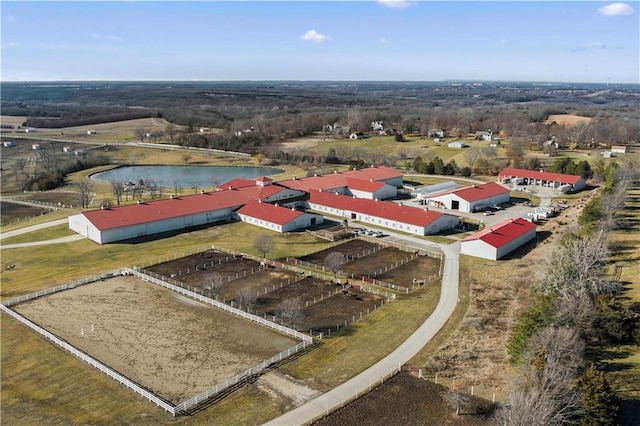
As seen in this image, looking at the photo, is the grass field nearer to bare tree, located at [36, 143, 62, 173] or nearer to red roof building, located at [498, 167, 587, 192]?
red roof building, located at [498, 167, 587, 192]

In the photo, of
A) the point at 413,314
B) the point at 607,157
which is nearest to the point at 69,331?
the point at 413,314

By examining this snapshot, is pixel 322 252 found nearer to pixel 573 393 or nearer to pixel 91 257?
pixel 91 257

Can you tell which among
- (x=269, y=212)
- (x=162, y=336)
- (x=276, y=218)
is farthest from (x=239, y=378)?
(x=269, y=212)

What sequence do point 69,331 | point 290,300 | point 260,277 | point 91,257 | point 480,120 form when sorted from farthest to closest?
point 480,120, point 91,257, point 260,277, point 290,300, point 69,331

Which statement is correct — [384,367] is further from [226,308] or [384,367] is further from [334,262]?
[334,262]

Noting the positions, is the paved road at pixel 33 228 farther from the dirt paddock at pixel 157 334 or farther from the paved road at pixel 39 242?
the dirt paddock at pixel 157 334

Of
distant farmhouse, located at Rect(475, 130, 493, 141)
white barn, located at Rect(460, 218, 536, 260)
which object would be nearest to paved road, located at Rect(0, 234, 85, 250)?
white barn, located at Rect(460, 218, 536, 260)

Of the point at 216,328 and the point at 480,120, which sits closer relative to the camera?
the point at 216,328
